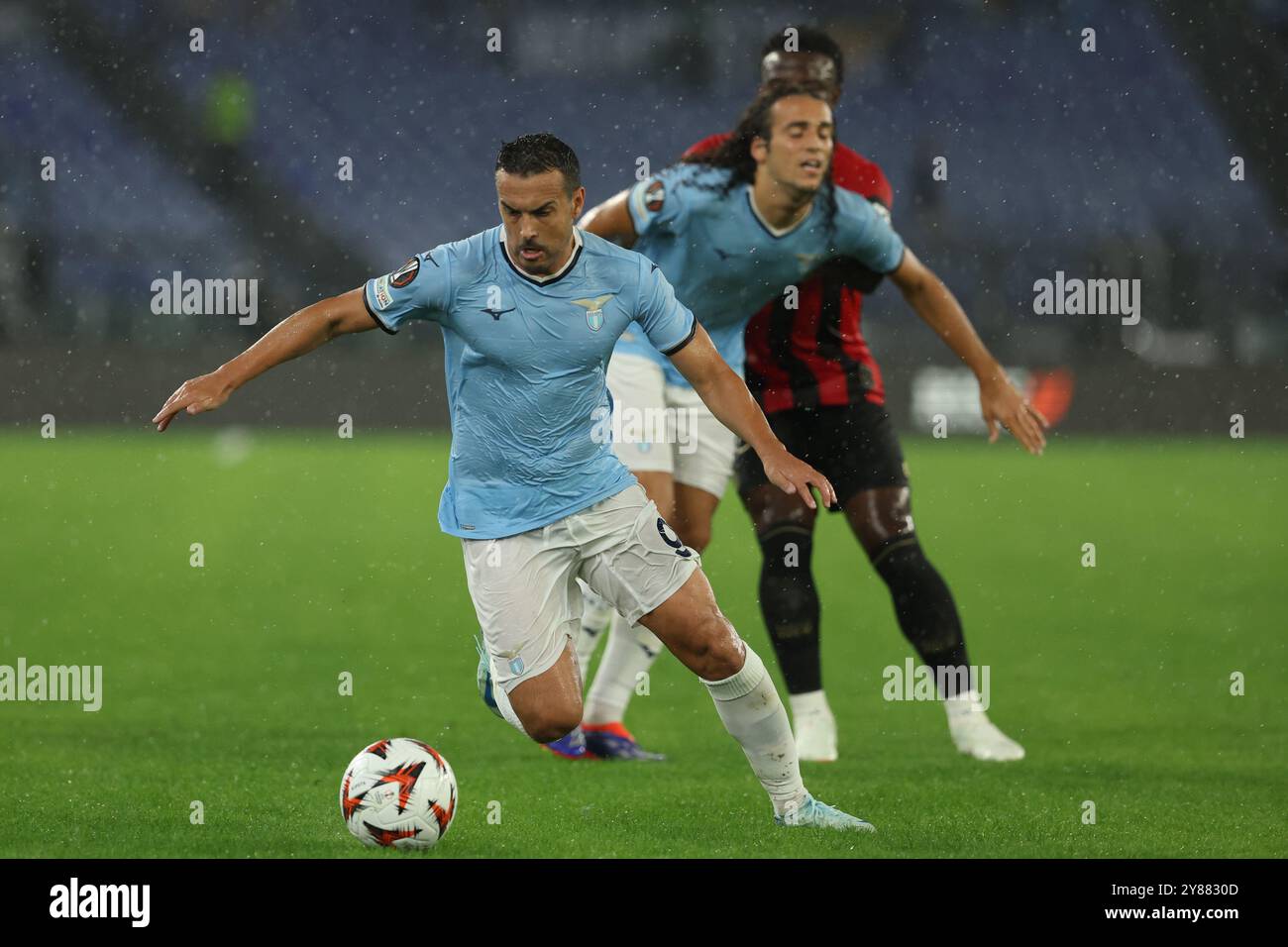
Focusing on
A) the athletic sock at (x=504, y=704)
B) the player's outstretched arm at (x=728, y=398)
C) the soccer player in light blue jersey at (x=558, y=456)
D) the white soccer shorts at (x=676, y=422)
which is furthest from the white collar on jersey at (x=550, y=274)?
the white soccer shorts at (x=676, y=422)

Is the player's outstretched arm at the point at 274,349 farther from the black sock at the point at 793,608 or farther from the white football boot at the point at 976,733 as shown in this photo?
the white football boot at the point at 976,733

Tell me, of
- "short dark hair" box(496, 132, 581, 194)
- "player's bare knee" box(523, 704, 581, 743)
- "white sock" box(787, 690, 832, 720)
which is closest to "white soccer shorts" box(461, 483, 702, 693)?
"player's bare knee" box(523, 704, 581, 743)

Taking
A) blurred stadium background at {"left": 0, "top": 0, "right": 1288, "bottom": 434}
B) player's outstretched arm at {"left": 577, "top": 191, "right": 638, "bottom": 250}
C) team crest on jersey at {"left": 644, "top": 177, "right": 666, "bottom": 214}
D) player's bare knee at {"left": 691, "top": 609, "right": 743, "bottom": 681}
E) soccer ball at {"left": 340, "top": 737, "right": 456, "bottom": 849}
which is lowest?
soccer ball at {"left": 340, "top": 737, "right": 456, "bottom": 849}

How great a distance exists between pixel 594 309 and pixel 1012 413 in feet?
6.22

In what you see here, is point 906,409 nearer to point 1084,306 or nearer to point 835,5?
point 1084,306

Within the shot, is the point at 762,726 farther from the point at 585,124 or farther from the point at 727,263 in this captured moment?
the point at 585,124

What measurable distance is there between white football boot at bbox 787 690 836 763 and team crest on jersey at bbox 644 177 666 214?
1.77 m

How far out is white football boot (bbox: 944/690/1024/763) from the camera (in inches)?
238

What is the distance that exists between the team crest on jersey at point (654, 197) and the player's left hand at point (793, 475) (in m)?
1.64

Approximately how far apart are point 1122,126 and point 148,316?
43.5 ft

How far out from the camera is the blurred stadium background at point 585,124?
21656 millimetres

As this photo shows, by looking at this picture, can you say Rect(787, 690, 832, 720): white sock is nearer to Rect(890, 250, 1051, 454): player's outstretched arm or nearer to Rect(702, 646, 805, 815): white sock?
Rect(890, 250, 1051, 454): player's outstretched arm

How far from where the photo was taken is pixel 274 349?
4.38 m
